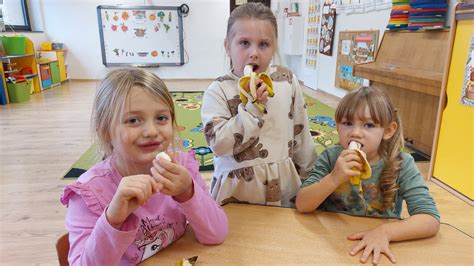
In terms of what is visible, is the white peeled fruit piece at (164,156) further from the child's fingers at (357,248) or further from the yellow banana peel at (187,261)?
the child's fingers at (357,248)

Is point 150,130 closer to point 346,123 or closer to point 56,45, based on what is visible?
point 346,123

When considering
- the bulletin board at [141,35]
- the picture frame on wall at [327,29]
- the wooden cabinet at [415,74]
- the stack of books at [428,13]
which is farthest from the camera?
the bulletin board at [141,35]

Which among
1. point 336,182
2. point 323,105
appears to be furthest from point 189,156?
point 323,105

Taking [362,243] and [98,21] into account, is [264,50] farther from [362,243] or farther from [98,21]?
[98,21]

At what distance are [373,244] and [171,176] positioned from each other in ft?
1.48

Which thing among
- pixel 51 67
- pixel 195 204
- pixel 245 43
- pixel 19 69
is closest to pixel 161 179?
pixel 195 204

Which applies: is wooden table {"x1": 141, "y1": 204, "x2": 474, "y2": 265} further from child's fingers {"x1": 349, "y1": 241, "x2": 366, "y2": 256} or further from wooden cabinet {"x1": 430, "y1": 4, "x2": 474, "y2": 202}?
wooden cabinet {"x1": 430, "y1": 4, "x2": 474, "y2": 202}

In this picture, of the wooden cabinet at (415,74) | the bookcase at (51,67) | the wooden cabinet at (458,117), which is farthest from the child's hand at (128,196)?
the bookcase at (51,67)

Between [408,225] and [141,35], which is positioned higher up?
[141,35]

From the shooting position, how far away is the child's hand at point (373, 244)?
0.70 meters

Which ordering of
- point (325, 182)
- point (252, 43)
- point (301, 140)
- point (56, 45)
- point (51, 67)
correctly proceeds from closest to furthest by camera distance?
point (325, 182) → point (252, 43) → point (301, 140) → point (51, 67) → point (56, 45)

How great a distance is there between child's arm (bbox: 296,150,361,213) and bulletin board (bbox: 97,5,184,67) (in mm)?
6543

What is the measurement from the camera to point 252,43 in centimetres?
108

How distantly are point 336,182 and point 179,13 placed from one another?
684 centimetres
